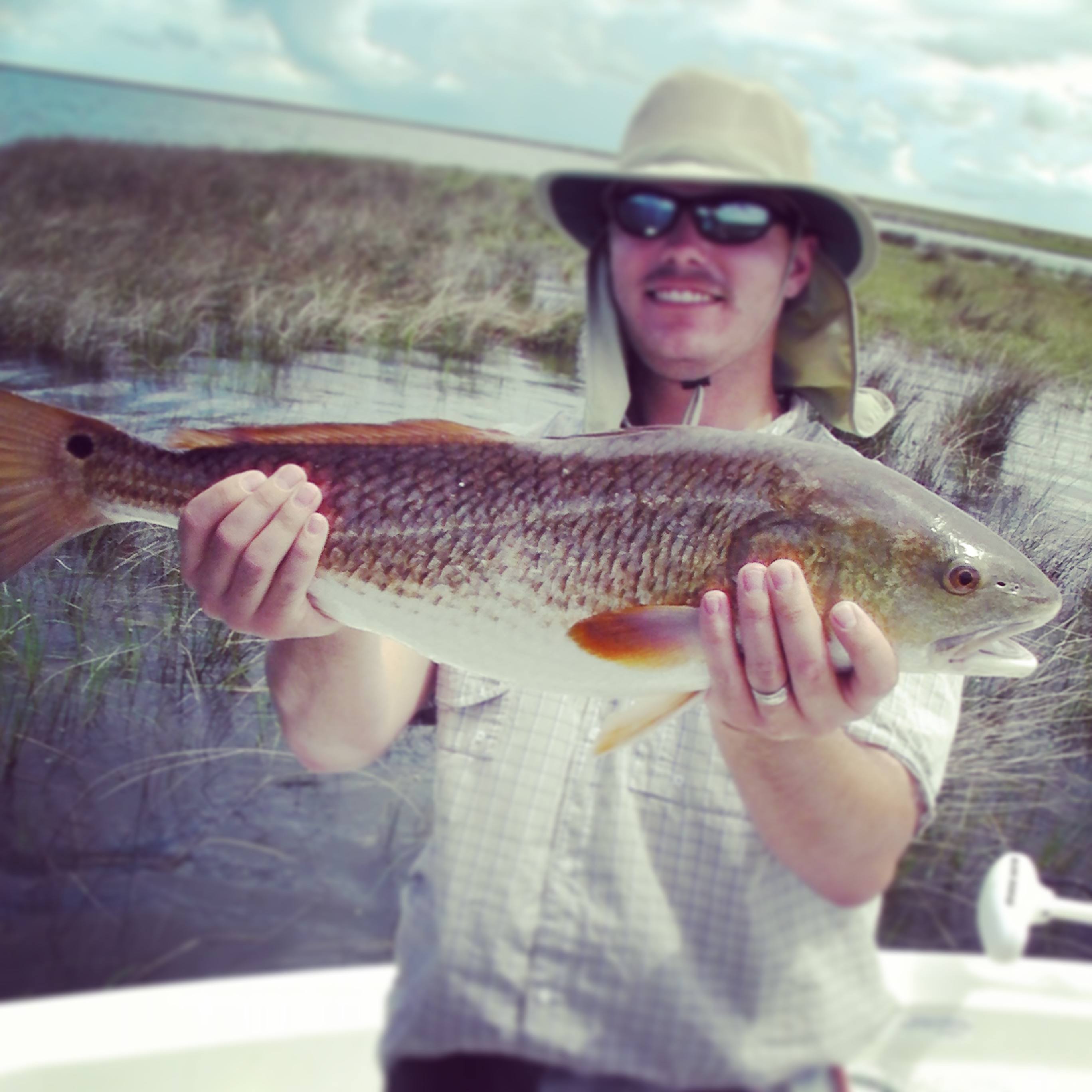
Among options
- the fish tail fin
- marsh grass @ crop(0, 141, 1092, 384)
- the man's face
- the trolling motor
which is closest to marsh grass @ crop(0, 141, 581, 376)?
marsh grass @ crop(0, 141, 1092, 384)

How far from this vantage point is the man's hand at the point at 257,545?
3.97 feet

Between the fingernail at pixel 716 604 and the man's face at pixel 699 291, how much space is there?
19.1 inches

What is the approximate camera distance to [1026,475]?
4.85 ft

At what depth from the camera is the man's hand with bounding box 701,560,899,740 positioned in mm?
1159

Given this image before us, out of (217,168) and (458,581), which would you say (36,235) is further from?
(458,581)

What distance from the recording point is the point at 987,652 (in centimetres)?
119

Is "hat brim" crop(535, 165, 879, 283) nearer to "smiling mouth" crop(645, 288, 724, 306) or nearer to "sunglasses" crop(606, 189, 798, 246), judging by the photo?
"sunglasses" crop(606, 189, 798, 246)

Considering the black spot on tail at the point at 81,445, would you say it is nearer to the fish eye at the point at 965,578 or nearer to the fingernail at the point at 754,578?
the fingernail at the point at 754,578

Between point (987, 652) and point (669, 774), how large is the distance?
2.54 ft

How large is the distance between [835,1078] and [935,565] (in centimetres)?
126

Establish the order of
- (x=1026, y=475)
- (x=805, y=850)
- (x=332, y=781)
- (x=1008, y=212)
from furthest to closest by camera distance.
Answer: (x=332, y=781)
(x=805, y=850)
(x=1008, y=212)
(x=1026, y=475)

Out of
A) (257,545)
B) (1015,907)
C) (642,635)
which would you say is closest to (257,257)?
(257,545)

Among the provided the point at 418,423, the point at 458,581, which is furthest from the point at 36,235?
the point at 458,581

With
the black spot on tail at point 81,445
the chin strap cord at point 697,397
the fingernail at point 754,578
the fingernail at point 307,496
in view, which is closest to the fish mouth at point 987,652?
the fingernail at point 754,578
